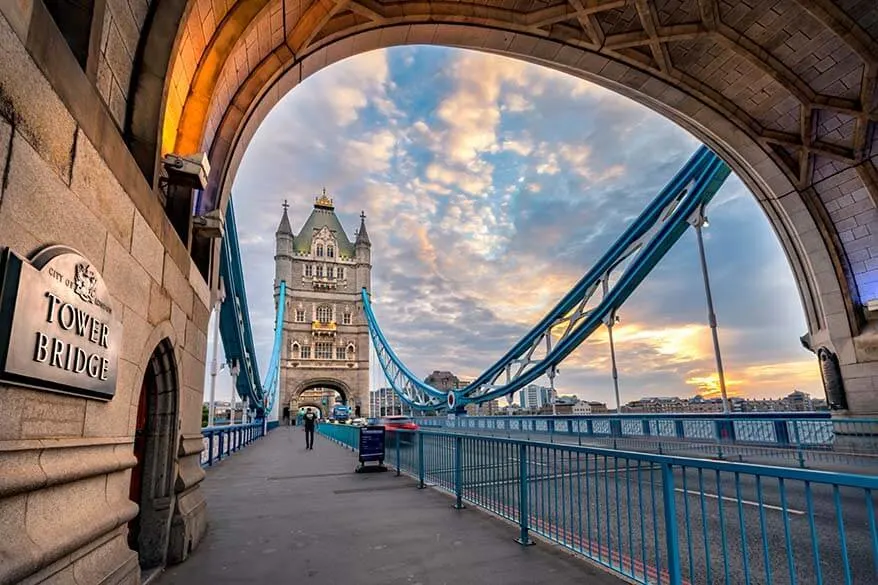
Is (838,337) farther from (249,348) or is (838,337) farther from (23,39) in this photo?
(249,348)

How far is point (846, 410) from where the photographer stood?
40.2ft

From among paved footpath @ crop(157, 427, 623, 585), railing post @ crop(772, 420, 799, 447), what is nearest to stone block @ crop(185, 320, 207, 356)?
paved footpath @ crop(157, 427, 623, 585)

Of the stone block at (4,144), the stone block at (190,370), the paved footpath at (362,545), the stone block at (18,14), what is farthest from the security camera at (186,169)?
the paved footpath at (362,545)

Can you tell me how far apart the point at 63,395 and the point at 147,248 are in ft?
5.07

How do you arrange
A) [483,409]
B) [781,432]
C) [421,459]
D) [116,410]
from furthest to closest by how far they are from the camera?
[483,409]
[781,432]
[421,459]
[116,410]

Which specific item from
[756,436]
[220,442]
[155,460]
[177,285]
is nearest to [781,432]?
[756,436]

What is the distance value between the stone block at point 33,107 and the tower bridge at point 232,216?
0.01 metres

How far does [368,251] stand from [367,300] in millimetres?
10073

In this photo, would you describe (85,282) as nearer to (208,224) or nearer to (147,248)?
(147,248)

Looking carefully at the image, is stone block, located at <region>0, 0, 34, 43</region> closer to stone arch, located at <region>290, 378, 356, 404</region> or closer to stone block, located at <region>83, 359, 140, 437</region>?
stone block, located at <region>83, 359, 140, 437</region>

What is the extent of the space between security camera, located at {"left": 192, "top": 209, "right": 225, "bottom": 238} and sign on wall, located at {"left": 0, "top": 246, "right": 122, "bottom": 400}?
317 centimetres

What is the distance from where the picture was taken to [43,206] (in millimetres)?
2143

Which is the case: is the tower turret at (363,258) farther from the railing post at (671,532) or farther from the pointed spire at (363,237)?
the railing post at (671,532)

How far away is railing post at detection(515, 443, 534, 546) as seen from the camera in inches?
187
